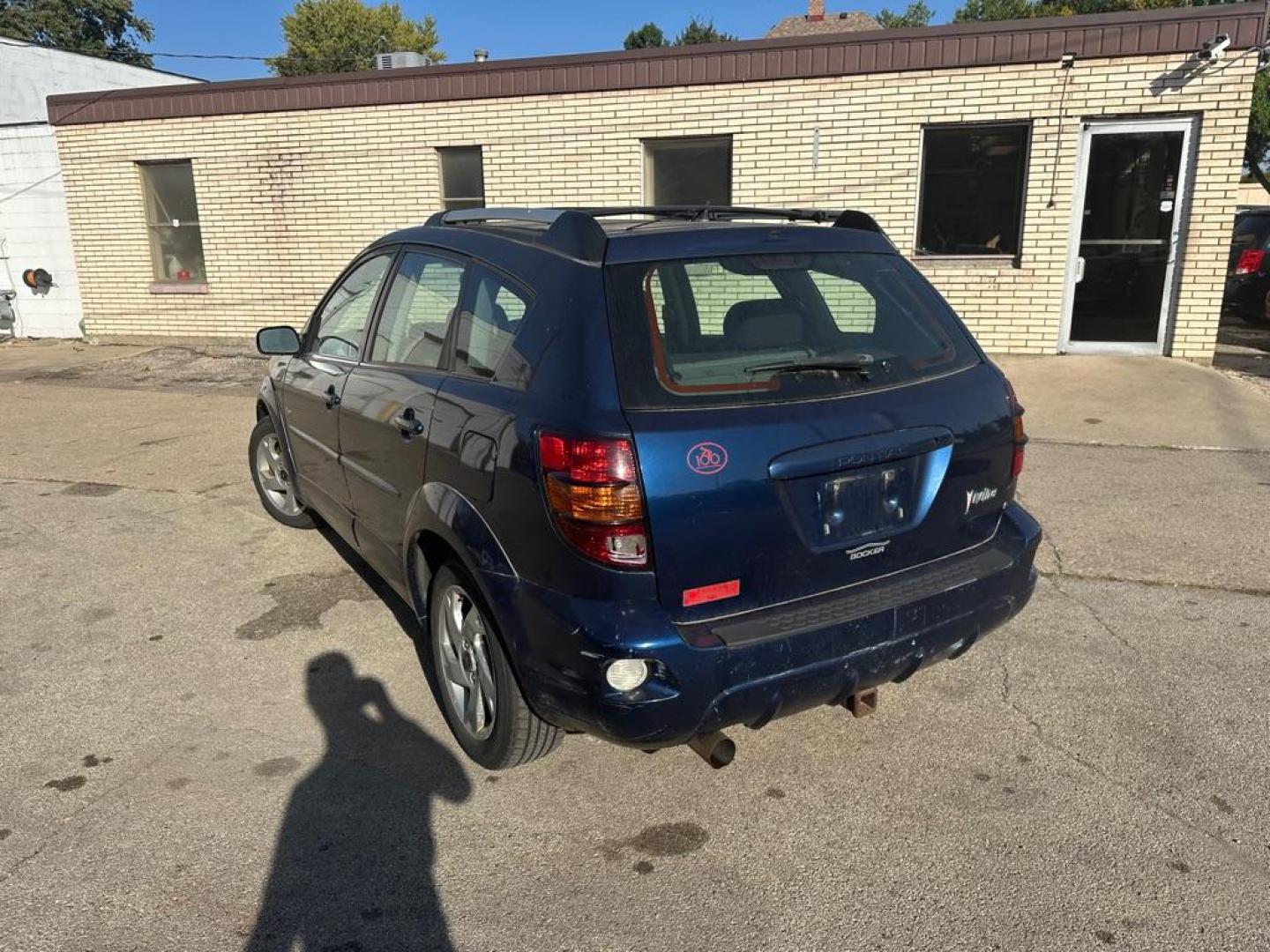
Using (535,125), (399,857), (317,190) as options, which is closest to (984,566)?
(399,857)

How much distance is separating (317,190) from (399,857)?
1059 cm

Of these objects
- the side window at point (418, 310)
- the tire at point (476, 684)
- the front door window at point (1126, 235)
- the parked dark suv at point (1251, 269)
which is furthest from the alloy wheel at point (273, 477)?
the parked dark suv at point (1251, 269)

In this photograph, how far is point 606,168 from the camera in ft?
34.7

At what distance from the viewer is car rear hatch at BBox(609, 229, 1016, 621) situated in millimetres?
2463

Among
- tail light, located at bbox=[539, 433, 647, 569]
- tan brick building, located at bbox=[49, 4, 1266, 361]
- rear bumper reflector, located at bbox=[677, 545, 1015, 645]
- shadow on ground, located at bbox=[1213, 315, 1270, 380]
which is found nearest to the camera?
tail light, located at bbox=[539, 433, 647, 569]

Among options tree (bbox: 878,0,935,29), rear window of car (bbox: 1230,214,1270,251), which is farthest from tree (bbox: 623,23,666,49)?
rear window of car (bbox: 1230,214,1270,251)

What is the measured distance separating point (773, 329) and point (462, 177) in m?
9.22

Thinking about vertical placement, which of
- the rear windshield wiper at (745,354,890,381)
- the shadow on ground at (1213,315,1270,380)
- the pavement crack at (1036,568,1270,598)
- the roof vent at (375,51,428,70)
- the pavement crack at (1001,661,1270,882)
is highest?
the roof vent at (375,51,428,70)

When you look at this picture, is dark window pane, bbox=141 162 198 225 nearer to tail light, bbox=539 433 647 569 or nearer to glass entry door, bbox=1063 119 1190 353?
glass entry door, bbox=1063 119 1190 353

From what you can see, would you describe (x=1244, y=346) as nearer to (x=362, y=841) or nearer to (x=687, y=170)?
(x=687, y=170)

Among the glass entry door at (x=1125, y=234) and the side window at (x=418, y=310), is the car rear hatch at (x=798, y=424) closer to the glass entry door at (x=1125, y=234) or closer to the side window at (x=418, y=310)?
the side window at (x=418, y=310)

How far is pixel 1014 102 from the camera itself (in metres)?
9.28

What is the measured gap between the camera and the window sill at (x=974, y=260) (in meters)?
9.67

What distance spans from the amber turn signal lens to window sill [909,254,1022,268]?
325 inches
